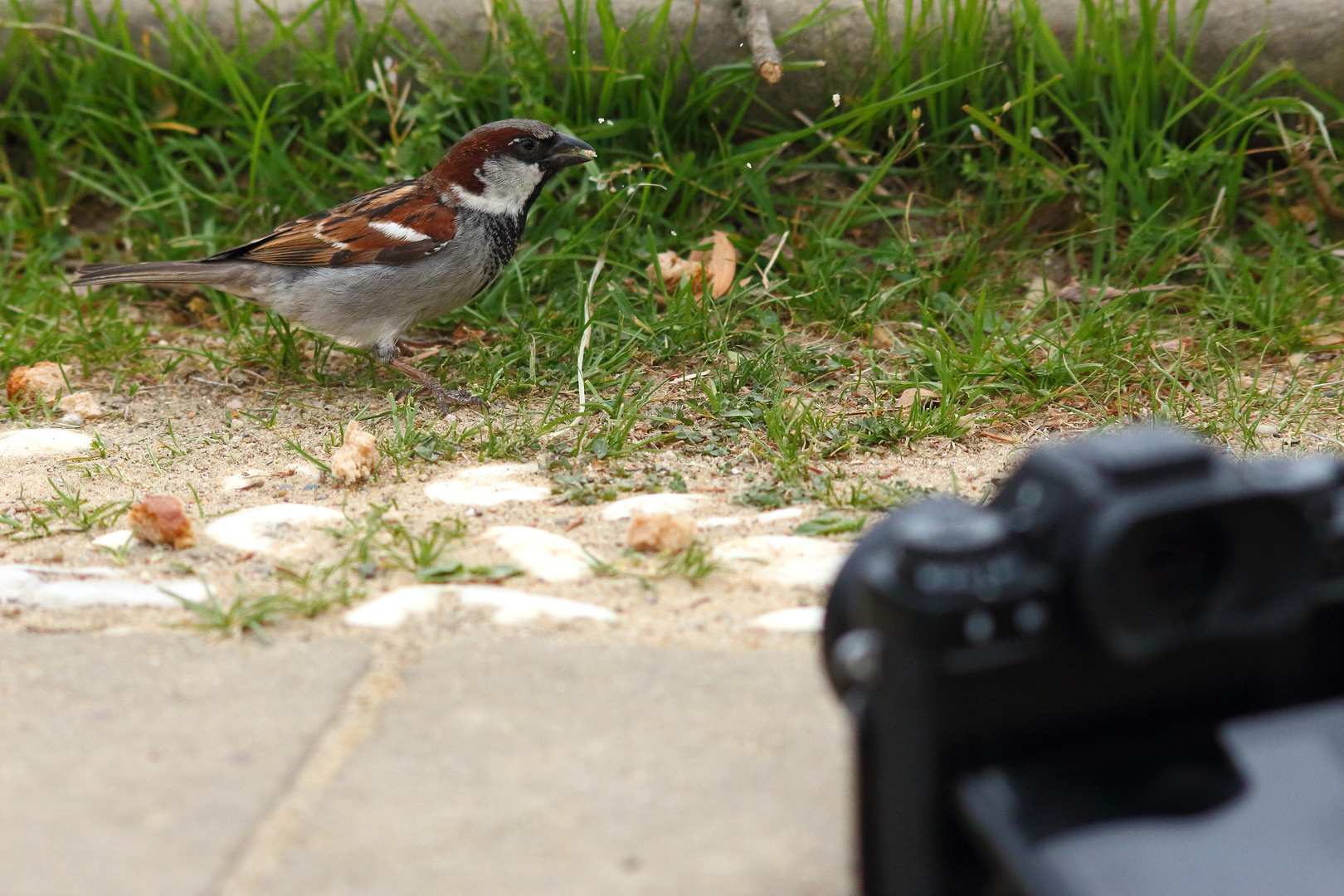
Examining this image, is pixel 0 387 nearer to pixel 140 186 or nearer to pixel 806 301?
pixel 140 186

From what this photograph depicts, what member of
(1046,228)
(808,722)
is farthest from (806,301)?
(808,722)

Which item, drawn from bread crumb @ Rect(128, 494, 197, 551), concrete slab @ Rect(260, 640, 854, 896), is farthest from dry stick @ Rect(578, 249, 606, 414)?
concrete slab @ Rect(260, 640, 854, 896)

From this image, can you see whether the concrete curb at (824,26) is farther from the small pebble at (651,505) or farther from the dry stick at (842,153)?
the small pebble at (651,505)

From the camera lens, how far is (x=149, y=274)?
4.15 m

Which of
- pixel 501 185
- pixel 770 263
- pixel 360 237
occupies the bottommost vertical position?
pixel 770 263

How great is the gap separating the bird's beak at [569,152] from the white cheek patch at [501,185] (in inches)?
2.6

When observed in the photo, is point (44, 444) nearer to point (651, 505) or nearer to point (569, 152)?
point (651, 505)

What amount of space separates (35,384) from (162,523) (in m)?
1.44

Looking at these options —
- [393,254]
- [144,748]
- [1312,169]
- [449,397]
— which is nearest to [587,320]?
[449,397]

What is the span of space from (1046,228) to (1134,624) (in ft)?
11.4

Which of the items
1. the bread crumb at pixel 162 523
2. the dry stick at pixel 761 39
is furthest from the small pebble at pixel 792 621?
the dry stick at pixel 761 39

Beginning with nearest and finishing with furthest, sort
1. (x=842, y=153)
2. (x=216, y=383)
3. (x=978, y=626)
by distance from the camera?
(x=978, y=626) → (x=216, y=383) → (x=842, y=153)

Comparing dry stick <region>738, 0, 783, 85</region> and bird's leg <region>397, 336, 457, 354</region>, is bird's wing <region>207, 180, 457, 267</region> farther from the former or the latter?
dry stick <region>738, 0, 783, 85</region>

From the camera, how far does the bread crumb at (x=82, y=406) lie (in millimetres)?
3582
